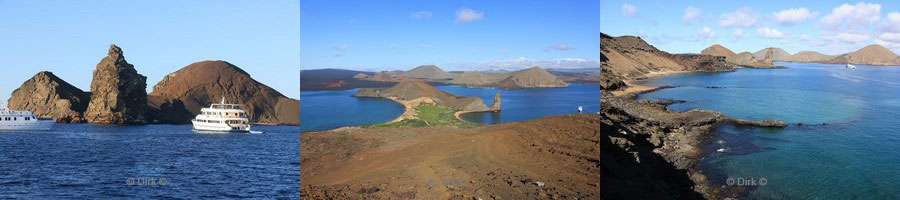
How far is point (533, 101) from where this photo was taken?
20.1ft

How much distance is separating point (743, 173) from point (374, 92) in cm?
1156

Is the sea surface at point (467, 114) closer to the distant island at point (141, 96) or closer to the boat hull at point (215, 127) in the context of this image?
the boat hull at point (215, 127)

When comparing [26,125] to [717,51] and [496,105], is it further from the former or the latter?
[717,51]

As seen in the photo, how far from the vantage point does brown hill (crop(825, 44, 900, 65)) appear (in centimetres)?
12569

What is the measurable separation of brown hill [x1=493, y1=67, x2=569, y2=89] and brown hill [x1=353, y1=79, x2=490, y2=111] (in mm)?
517

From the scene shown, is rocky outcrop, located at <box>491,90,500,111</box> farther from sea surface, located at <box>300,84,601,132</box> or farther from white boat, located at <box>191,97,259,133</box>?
white boat, located at <box>191,97,259,133</box>

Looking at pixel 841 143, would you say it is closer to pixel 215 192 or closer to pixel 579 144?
pixel 579 144

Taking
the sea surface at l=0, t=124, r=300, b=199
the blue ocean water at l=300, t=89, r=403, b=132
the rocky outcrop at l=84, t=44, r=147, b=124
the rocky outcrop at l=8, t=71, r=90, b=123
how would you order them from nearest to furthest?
1. the blue ocean water at l=300, t=89, r=403, b=132
2. the sea surface at l=0, t=124, r=300, b=199
3. the rocky outcrop at l=84, t=44, r=147, b=124
4. the rocky outcrop at l=8, t=71, r=90, b=123

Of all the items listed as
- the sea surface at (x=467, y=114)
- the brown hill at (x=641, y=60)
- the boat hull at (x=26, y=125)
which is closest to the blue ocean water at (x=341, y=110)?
the sea surface at (x=467, y=114)

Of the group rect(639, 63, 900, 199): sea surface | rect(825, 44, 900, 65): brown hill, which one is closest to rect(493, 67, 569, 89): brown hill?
rect(639, 63, 900, 199): sea surface

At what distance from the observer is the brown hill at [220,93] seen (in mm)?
70125

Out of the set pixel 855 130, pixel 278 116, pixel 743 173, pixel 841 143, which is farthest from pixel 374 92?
pixel 278 116

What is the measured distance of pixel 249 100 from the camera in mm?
73312

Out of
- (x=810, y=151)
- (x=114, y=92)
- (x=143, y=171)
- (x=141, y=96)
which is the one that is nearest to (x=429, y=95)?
(x=810, y=151)
